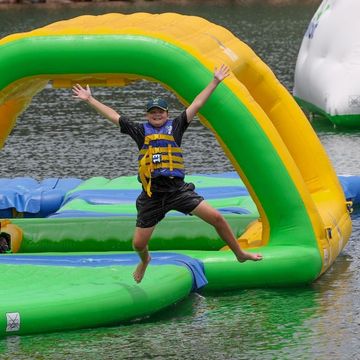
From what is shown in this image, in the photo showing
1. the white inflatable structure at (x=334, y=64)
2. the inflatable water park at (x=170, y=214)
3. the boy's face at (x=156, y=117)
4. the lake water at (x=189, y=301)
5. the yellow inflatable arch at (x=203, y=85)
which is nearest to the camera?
the lake water at (x=189, y=301)

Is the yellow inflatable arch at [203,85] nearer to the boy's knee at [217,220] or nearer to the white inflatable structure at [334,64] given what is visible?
the boy's knee at [217,220]

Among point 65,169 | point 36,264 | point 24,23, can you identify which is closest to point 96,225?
point 36,264

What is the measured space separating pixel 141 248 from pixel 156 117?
2.92 feet

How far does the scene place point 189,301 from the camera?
32.8 ft

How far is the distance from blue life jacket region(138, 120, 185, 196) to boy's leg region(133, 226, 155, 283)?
0.26 metres

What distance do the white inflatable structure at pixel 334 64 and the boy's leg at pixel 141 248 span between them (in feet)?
27.1

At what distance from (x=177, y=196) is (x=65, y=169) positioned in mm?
6277

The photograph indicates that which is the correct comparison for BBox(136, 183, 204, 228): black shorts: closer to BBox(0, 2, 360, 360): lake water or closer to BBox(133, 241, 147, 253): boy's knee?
BBox(133, 241, 147, 253): boy's knee

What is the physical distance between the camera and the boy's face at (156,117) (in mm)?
9555

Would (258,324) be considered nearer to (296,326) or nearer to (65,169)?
(296,326)

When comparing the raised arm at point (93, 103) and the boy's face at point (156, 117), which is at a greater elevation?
the raised arm at point (93, 103)

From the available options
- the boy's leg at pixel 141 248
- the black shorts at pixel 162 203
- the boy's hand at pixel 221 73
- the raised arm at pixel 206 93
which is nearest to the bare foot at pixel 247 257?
the black shorts at pixel 162 203

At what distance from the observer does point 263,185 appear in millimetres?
10281

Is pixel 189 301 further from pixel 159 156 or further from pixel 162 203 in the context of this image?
pixel 159 156
